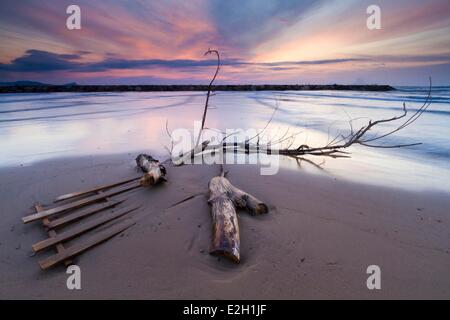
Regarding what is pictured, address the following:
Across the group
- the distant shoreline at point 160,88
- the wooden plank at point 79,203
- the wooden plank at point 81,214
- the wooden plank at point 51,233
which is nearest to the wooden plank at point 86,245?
the wooden plank at point 51,233

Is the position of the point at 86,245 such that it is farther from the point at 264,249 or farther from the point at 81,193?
the point at 264,249

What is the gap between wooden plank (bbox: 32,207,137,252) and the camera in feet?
7.67

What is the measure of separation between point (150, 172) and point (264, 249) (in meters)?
2.12

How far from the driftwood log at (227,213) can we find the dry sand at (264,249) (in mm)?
102

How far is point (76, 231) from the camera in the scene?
2.60 metres

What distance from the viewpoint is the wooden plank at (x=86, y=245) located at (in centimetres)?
214

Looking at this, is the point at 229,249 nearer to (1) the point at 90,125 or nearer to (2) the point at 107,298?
(2) the point at 107,298

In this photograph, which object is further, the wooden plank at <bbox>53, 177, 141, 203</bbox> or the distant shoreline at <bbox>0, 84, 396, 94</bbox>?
the distant shoreline at <bbox>0, 84, 396, 94</bbox>

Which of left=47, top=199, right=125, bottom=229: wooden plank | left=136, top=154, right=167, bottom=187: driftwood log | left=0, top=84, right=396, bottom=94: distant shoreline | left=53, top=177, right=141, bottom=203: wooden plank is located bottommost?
left=47, top=199, right=125, bottom=229: wooden plank

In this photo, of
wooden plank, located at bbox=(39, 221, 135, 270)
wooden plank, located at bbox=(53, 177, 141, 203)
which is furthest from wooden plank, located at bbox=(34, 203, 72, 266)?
wooden plank, located at bbox=(53, 177, 141, 203)

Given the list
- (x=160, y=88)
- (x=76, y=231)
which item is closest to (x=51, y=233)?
(x=76, y=231)

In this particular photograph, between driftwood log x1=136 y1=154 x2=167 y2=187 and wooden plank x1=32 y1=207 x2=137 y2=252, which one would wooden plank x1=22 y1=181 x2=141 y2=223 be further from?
wooden plank x1=32 y1=207 x2=137 y2=252

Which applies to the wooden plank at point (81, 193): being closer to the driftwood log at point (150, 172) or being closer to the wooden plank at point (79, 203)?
the wooden plank at point (79, 203)

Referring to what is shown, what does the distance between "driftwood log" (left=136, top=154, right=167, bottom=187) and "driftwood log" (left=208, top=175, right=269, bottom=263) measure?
88 cm
